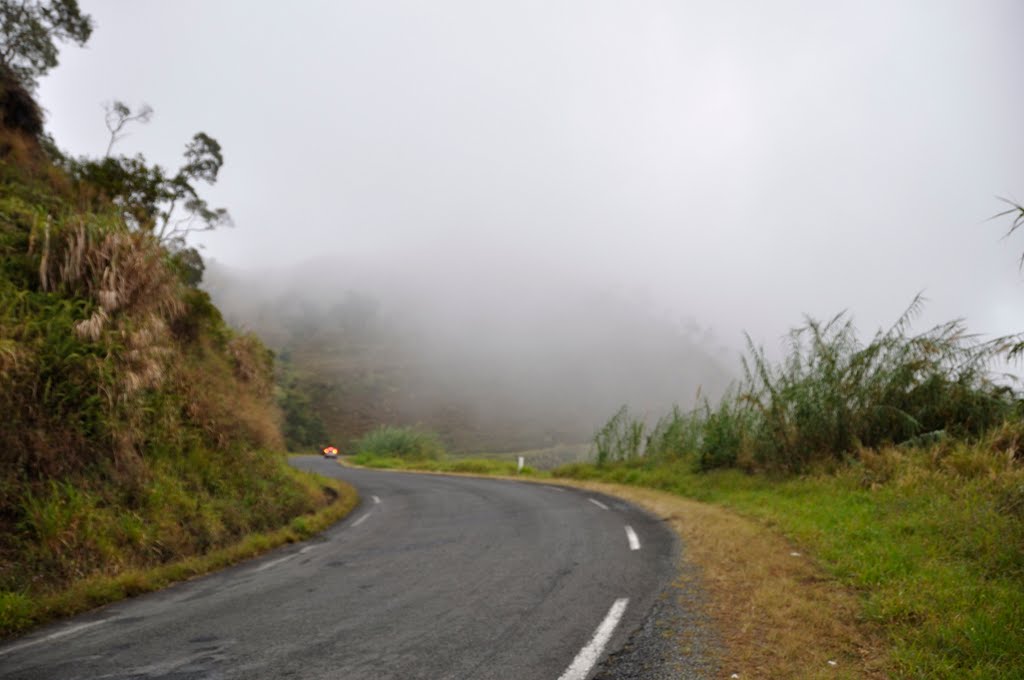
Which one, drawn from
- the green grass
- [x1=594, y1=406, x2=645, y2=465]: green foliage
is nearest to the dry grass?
the green grass

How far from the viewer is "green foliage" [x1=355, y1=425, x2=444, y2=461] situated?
33562mm

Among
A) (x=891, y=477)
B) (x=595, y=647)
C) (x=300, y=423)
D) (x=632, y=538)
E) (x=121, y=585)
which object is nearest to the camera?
(x=595, y=647)

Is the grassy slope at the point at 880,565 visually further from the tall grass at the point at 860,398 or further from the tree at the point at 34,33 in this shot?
the tree at the point at 34,33

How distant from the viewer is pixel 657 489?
16.0m

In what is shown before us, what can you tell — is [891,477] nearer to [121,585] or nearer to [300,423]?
[121,585]

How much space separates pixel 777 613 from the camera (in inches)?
196

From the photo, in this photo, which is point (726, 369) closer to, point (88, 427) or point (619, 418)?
point (619, 418)

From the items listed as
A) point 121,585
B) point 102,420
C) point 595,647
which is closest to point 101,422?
point 102,420

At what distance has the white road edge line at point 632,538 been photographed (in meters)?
8.23

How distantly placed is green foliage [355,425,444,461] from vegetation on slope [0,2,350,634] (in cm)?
2013

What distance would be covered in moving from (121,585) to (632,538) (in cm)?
627

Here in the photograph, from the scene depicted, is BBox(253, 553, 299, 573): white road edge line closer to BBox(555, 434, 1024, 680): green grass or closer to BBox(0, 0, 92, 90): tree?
BBox(555, 434, 1024, 680): green grass

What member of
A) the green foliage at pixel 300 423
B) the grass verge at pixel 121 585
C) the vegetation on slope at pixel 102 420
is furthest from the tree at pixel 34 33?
the green foliage at pixel 300 423

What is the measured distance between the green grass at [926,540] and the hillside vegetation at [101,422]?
714 cm
